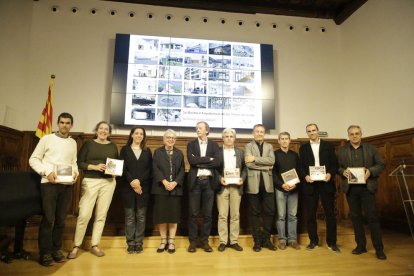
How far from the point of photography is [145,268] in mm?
2600

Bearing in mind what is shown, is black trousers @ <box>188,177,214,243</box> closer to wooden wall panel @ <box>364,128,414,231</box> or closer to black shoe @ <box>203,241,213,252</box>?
black shoe @ <box>203,241,213,252</box>

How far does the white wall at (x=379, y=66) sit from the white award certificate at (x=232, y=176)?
3.04 metres

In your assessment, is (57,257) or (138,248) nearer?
(57,257)

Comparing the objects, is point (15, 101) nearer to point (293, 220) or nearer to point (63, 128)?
point (63, 128)

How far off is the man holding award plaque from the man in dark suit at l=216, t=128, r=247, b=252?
1.48 ft

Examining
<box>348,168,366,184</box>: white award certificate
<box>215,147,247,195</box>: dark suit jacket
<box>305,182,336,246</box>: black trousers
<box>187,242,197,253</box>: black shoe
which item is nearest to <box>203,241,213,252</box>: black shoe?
<box>187,242,197,253</box>: black shoe

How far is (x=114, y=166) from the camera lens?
9.61ft

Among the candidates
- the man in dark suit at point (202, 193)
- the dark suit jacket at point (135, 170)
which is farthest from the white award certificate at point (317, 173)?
the dark suit jacket at point (135, 170)

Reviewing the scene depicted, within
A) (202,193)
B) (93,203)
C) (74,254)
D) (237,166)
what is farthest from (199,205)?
(74,254)

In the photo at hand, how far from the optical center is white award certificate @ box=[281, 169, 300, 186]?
323 centimetres

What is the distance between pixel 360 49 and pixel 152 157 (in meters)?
4.68

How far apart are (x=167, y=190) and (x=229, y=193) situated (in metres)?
0.73

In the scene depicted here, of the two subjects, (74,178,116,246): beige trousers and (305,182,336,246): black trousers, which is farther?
(305,182,336,246): black trousers

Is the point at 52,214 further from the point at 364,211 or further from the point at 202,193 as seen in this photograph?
the point at 364,211
